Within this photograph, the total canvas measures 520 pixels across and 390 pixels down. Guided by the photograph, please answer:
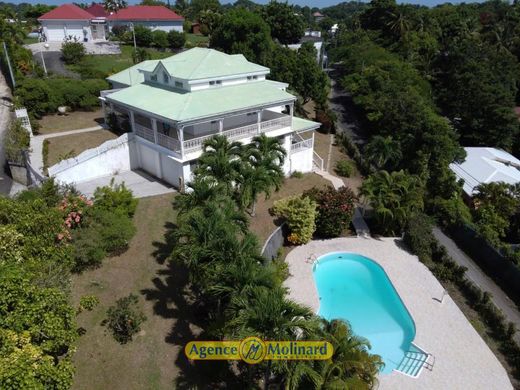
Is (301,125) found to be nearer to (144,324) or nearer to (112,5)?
(144,324)

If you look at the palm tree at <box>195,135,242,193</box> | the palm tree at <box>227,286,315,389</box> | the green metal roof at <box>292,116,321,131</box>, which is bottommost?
the green metal roof at <box>292,116,321,131</box>

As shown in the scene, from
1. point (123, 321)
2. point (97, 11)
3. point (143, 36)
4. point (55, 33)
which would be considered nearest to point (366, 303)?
point (123, 321)

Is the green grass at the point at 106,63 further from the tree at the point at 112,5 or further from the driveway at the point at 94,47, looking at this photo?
the tree at the point at 112,5

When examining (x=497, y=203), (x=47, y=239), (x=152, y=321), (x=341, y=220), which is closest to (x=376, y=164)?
(x=497, y=203)

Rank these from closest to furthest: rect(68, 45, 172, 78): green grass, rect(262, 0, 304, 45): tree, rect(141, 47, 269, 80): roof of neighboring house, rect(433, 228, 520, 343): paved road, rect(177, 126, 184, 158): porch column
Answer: rect(433, 228, 520, 343): paved road < rect(177, 126, 184, 158): porch column < rect(141, 47, 269, 80): roof of neighboring house < rect(68, 45, 172, 78): green grass < rect(262, 0, 304, 45): tree

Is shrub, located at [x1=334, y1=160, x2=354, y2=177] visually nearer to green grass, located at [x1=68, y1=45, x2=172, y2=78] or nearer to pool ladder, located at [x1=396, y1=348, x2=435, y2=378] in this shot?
pool ladder, located at [x1=396, y1=348, x2=435, y2=378]

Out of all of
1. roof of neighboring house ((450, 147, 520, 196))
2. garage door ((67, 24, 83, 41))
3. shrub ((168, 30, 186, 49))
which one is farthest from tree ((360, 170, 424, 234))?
garage door ((67, 24, 83, 41))
